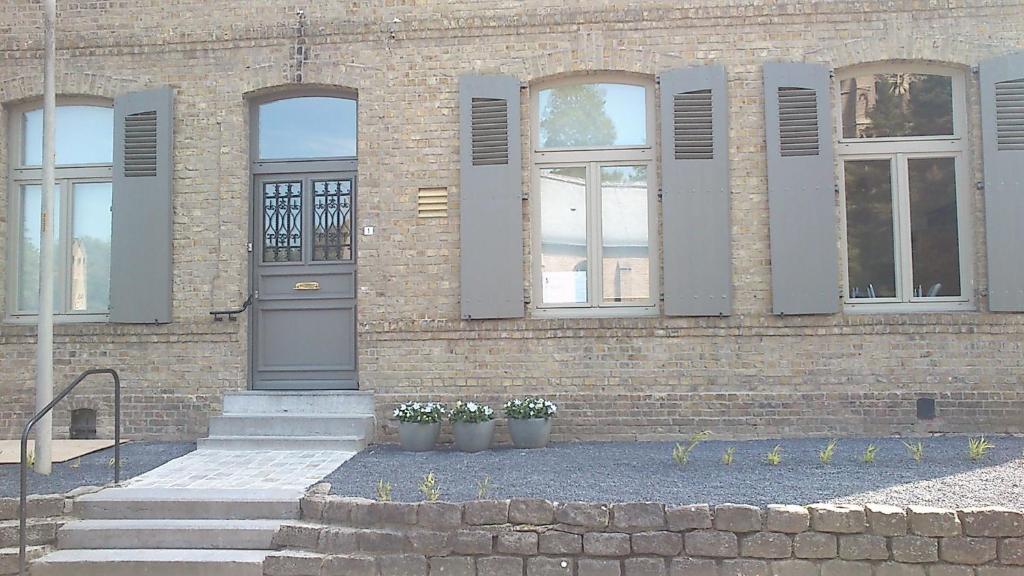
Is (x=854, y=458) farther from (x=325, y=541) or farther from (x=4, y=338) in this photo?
(x=4, y=338)

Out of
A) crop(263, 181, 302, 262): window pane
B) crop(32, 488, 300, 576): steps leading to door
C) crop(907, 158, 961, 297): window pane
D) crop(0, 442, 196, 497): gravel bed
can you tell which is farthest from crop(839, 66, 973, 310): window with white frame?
crop(0, 442, 196, 497): gravel bed

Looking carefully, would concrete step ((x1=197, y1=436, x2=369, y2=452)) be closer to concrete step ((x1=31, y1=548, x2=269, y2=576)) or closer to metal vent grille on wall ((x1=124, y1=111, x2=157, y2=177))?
concrete step ((x1=31, y1=548, x2=269, y2=576))

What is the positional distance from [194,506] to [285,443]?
5.88ft

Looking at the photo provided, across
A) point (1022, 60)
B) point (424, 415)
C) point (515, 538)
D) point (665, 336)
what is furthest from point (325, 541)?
point (1022, 60)

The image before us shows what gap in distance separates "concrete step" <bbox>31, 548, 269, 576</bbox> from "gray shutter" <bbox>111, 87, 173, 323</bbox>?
325cm

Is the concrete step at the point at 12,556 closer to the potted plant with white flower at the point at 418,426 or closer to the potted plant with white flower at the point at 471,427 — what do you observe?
the potted plant with white flower at the point at 418,426

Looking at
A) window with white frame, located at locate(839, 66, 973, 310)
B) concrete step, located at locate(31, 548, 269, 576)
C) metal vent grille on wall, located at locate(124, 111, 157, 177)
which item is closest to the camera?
concrete step, located at locate(31, 548, 269, 576)

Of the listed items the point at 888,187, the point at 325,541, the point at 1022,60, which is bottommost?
the point at 325,541

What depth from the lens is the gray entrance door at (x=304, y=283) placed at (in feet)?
25.9

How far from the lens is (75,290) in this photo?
325 inches

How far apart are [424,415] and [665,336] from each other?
2.42 m

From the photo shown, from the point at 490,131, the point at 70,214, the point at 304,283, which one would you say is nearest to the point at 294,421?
the point at 304,283

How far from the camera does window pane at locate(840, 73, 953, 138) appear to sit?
765cm

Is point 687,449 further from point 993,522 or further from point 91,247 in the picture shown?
point 91,247
